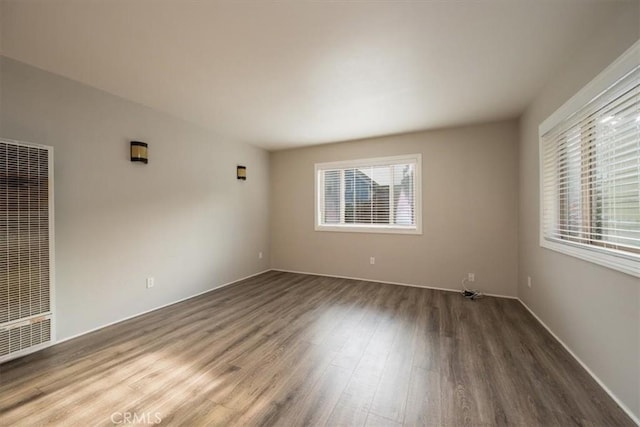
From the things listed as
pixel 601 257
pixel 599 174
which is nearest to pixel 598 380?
pixel 601 257

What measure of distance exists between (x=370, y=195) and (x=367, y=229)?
0.62m

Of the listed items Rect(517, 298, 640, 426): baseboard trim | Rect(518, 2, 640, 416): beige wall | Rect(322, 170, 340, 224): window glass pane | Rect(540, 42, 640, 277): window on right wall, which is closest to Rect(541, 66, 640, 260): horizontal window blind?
Rect(540, 42, 640, 277): window on right wall

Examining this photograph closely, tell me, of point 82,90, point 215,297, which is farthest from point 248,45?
point 215,297

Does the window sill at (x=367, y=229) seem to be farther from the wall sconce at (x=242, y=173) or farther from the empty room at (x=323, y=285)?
the wall sconce at (x=242, y=173)

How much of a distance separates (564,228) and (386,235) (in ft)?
7.51

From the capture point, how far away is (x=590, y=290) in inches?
75.2

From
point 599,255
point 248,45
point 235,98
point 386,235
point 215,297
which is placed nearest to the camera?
point 599,255

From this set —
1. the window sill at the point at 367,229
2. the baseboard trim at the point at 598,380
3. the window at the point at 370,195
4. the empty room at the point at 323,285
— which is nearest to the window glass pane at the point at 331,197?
the window at the point at 370,195

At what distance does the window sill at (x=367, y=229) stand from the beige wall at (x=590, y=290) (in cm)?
154

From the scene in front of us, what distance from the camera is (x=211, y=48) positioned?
6.69 ft

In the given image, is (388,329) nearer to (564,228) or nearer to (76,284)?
(564,228)

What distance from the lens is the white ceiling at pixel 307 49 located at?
5.41ft

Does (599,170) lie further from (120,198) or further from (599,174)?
(120,198)

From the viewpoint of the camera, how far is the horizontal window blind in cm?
157
